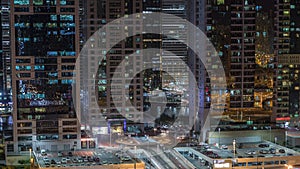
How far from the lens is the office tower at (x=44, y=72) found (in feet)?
42.9

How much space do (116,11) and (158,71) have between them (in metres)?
4.17

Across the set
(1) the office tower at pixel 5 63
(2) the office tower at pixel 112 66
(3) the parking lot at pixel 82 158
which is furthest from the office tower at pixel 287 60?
(1) the office tower at pixel 5 63

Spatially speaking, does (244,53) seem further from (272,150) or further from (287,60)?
(272,150)

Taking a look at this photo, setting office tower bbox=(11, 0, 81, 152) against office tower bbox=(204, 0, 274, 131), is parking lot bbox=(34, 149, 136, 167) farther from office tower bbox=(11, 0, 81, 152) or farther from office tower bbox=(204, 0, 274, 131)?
office tower bbox=(204, 0, 274, 131)

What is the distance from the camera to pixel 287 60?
17156 millimetres

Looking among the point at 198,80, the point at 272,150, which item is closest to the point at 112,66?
the point at 198,80

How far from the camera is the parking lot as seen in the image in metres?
10.3

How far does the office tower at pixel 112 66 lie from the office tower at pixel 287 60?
474 cm

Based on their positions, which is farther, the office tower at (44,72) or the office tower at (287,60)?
the office tower at (287,60)

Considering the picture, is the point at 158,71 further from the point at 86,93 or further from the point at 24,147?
the point at 24,147

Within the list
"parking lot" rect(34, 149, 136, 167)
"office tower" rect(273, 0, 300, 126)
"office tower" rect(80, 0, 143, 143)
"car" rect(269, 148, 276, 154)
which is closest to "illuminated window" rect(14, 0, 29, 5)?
"office tower" rect(80, 0, 143, 143)

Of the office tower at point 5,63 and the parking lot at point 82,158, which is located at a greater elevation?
the office tower at point 5,63

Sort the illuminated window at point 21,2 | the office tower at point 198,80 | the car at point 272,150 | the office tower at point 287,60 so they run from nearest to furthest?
the car at point 272,150, the illuminated window at point 21,2, the office tower at point 198,80, the office tower at point 287,60

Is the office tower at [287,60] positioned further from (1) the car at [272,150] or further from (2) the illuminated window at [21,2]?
(2) the illuminated window at [21,2]
